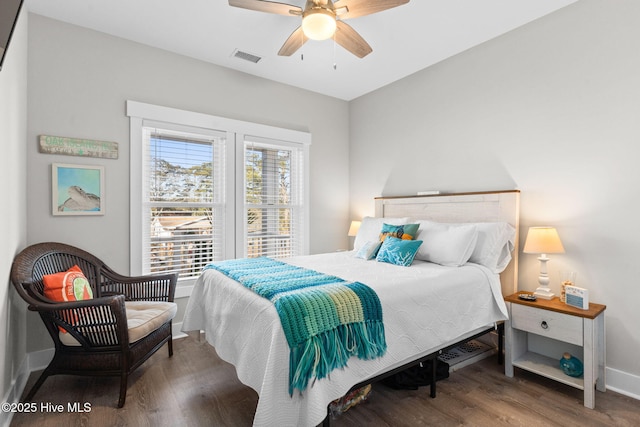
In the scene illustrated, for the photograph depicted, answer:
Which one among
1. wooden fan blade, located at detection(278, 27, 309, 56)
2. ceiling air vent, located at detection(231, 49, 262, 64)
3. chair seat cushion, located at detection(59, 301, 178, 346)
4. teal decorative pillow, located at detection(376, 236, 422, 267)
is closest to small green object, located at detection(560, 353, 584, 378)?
teal decorative pillow, located at detection(376, 236, 422, 267)

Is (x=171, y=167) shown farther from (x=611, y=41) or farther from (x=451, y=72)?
(x=611, y=41)

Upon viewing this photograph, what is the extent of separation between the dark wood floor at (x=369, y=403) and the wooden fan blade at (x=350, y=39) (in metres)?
2.57

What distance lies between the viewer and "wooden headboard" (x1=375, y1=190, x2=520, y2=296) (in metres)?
2.83

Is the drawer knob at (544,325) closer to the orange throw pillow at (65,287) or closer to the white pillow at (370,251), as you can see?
the white pillow at (370,251)

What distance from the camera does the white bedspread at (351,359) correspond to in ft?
4.99

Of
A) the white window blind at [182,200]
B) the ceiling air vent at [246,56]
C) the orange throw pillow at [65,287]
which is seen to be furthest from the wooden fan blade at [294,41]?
the orange throw pillow at [65,287]

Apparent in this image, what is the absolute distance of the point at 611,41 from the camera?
237 cm

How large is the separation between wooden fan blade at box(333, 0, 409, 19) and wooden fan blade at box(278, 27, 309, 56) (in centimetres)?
36

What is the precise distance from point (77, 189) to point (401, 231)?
285 centimetres

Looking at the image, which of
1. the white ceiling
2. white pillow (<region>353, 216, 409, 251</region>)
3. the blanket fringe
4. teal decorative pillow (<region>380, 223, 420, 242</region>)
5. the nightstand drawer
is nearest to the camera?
the blanket fringe

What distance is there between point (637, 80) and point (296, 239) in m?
3.44

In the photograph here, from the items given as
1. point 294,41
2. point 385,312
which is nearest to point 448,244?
point 385,312

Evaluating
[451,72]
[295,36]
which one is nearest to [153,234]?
[295,36]

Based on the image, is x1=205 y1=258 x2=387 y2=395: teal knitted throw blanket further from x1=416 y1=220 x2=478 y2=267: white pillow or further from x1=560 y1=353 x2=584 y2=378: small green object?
x1=560 y1=353 x2=584 y2=378: small green object
